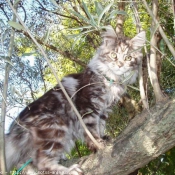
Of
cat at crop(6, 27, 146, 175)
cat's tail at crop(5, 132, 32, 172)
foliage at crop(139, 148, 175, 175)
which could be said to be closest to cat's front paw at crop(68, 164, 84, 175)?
cat at crop(6, 27, 146, 175)

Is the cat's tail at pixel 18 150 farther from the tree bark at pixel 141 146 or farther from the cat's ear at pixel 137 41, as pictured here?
the cat's ear at pixel 137 41

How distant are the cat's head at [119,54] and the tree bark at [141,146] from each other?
116 centimetres

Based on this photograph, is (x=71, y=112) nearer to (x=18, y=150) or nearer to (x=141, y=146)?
(x=18, y=150)

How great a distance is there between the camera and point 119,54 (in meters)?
2.90

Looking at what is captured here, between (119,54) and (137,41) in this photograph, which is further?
(119,54)

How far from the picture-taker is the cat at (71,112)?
2.23 metres

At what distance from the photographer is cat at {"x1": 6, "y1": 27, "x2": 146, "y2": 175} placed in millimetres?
2227

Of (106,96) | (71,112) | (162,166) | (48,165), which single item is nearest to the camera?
(48,165)

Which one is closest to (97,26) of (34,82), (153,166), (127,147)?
(127,147)

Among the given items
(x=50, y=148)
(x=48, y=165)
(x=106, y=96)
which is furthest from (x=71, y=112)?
(x=48, y=165)

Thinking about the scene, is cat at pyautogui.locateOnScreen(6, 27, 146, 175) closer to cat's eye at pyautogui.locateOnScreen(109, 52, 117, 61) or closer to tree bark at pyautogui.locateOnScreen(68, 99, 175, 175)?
cat's eye at pyautogui.locateOnScreen(109, 52, 117, 61)

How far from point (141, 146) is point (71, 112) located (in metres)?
1.09

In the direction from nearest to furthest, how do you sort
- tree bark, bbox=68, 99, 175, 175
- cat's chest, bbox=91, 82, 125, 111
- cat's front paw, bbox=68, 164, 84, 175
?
tree bark, bbox=68, 99, 175, 175 → cat's front paw, bbox=68, 164, 84, 175 → cat's chest, bbox=91, 82, 125, 111

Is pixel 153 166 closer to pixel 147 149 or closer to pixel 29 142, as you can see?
pixel 29 142
